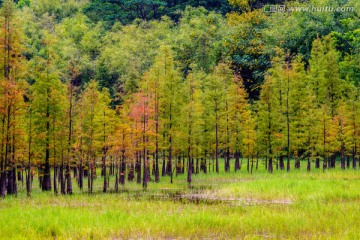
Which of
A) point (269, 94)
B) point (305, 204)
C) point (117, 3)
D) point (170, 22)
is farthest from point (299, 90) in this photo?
point (117, 3)

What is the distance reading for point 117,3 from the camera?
161875mm

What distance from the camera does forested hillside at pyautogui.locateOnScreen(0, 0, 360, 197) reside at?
44625mm

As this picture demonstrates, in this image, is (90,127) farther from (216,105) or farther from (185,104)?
(216,105)

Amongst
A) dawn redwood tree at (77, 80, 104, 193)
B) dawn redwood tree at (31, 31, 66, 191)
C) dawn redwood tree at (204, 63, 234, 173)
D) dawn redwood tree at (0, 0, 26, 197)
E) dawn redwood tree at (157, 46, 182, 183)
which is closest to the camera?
dawn redwood tree at (0, 0, 26, 197)

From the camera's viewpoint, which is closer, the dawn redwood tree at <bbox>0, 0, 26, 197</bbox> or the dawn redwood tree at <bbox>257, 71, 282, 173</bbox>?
the dawn redwood tree at <bbox>0, 0, 26, 197</bbox>

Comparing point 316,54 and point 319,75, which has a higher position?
A: point 316,54

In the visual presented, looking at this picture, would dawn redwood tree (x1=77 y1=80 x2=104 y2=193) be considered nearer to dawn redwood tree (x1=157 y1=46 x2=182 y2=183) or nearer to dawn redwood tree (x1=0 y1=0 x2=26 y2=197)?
dawn redwood tree (x1=0 y1=0 x2=26 y2=197)

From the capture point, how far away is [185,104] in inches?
2419

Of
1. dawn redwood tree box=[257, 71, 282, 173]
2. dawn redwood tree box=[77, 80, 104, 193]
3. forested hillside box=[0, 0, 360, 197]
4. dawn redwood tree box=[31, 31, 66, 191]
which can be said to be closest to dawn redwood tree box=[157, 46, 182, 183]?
forested hillside box=[0, 0, 360, 197]

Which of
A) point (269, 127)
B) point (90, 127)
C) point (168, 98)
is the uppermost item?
point (168, 98)

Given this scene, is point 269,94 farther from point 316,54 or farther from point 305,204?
point 305,204

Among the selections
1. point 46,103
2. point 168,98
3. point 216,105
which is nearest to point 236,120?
point 216,105

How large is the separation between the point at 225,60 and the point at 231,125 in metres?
26.5

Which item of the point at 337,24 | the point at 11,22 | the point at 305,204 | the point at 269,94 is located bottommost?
the point at 305,204
